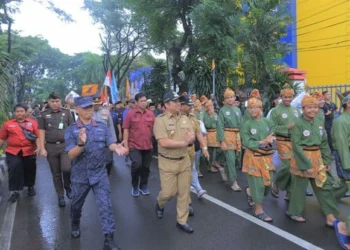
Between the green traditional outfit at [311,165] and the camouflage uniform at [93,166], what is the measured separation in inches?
95.9

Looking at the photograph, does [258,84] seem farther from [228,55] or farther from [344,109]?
[344,109]

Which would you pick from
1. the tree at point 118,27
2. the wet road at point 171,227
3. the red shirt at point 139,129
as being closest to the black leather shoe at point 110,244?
the wet road at point 171,227

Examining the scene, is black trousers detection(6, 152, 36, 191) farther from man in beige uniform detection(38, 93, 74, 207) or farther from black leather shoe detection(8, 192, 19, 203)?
man in beige uniform detection(38, 93, 74, 207)

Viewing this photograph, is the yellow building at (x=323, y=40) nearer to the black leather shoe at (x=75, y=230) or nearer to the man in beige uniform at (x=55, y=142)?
the man in beige uniform at (x=55, y=142)

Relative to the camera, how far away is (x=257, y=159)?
5.04 metres

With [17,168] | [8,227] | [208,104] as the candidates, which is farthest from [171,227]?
[208,104]

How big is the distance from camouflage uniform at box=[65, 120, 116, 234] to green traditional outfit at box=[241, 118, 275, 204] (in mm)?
1934

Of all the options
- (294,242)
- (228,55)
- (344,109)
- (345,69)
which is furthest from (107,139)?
(345,69)

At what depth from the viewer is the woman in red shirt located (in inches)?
258

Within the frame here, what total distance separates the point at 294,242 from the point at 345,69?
2221cm

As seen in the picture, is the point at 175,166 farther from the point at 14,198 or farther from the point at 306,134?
the point at 14,198

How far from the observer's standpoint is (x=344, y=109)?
15.4ft

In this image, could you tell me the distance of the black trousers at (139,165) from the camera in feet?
21.0

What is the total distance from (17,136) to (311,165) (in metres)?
4.93
